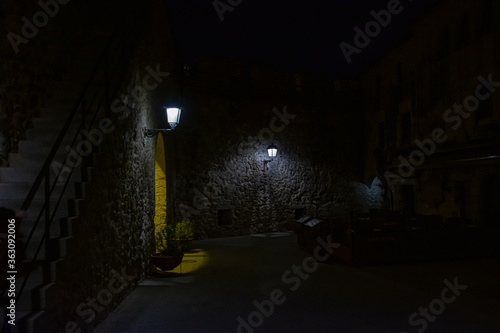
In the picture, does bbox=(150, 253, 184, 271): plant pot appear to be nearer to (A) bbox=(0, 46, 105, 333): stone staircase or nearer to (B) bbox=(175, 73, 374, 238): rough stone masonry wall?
(A) bbox=(0, 46, 105, 333): stone staircase

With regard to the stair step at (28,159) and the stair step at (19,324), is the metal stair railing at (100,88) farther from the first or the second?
the stair step at (19,324)

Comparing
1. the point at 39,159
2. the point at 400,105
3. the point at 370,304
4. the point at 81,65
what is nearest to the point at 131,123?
the point at 81,65

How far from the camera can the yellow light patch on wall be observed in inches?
409

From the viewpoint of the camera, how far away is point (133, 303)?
593 centimetres

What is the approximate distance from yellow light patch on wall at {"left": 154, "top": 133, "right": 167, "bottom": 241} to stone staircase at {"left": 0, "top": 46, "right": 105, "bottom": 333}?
4.29 meters

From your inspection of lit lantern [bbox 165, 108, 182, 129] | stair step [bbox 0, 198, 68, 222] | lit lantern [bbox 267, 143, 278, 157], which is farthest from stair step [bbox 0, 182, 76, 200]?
lit lantern [bbox 267, 143, 278, 157]

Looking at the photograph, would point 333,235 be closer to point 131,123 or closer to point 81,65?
point 131,123

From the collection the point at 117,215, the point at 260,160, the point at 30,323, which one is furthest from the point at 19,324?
the point at 260,160

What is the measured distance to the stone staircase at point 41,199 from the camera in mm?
3398

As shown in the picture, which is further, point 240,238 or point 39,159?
point 240,238

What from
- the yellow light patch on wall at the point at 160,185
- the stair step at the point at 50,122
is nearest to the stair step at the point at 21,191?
the stair step at the point at 50,122

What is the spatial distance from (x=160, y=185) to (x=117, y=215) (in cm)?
483

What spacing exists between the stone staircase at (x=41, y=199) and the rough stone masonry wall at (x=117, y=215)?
0.16 metres

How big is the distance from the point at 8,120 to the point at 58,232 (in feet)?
6.55
